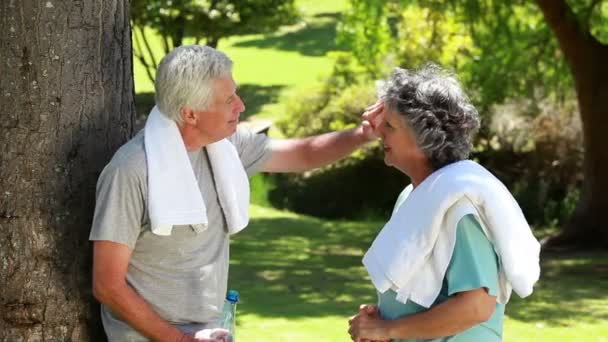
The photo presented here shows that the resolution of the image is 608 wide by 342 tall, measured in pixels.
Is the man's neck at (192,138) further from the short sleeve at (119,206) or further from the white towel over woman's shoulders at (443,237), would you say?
the white towel over woman's shoulders at (443,237)

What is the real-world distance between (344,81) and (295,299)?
11.2m

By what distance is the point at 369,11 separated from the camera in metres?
18.3

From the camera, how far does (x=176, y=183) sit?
3.77 metres

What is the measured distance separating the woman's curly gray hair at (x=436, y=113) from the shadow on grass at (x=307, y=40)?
2887cm

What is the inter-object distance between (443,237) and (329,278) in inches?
384

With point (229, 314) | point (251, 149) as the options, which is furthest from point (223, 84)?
point (229, 314)

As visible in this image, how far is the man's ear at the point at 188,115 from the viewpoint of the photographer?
3.82m

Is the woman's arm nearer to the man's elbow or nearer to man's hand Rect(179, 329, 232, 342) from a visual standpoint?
man's hand Rect(179, 329, 232, 342)

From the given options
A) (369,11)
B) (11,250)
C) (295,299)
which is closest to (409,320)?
(11,250)

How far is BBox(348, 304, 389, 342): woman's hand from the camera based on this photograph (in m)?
3.63

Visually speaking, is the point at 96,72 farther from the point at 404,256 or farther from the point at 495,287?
the point at 495,287

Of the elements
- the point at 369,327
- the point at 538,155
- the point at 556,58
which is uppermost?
the point at 369,327

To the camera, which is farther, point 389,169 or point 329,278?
point 389,169

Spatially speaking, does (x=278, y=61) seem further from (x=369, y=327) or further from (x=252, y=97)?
(x=369, y=327)
